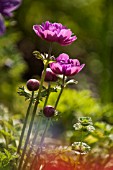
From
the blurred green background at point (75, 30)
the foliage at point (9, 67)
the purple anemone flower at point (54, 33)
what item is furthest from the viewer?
the blurred green background at point (75, 30)

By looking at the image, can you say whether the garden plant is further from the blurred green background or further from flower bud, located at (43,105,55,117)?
the blurred green background

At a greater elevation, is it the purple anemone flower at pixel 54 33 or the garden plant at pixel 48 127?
the purple anemone flower at pixel 54 33

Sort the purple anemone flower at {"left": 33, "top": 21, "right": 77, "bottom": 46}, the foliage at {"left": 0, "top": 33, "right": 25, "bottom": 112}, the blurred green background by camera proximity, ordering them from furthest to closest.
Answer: the blurred green background < the foliage at {"left": 0, "top": 33, "right": 25, "bottom": 112} < the purple anemone flower at {"left": 33, "top": 21, "right": 77, "bottom": 46}

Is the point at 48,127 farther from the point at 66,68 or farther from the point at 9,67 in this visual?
the point at 9,67

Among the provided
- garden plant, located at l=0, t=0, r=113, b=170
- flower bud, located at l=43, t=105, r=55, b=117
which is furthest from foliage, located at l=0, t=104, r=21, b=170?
flower bud, located at l=43, t=105, r=55, b=117

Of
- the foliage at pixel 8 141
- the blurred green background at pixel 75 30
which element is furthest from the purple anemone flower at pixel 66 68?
the blurred green background at pixel 75 30

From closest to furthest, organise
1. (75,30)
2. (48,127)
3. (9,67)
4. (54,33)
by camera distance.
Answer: (54,33) → (48,127) → (9,67) → (75,30)

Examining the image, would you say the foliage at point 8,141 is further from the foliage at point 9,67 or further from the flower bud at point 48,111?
the foliage at point 9,67

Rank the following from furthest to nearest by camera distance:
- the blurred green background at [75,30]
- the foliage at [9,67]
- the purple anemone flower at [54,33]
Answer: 1. the blurred green background at [75,30]
2. the foliage at [9,67]
3. the purple anemone flower at [54,33]

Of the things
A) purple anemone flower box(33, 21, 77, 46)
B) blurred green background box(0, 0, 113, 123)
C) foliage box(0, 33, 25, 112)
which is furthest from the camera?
blurred green background box(0, 0, 113, 123)

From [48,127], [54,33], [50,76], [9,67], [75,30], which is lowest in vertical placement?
[75,30]

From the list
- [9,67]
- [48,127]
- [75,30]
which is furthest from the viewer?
[75,30]

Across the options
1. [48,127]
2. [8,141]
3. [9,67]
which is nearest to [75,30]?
[9,67]
